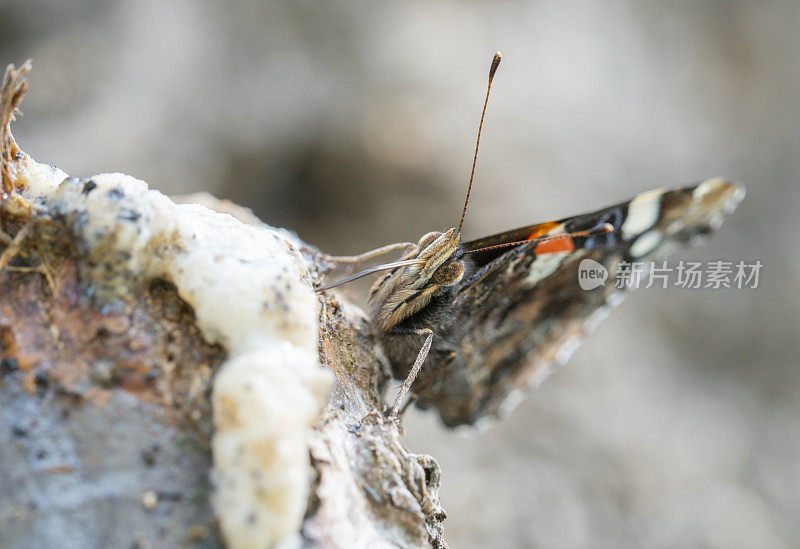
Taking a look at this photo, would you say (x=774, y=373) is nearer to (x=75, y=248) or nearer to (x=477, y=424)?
(x=477, y=424)

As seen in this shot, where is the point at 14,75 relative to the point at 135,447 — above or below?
above

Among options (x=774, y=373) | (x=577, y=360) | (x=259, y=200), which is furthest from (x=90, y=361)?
(x=774, y=373)

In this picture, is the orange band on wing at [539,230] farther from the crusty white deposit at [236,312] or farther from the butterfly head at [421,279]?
the crusty white deposit at [236,312]

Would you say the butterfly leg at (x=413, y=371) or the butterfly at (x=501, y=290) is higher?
the butterfly at (x=501, y=290)

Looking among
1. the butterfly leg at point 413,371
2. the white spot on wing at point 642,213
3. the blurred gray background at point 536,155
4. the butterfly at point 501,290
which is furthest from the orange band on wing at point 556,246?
the blurred gray background at point 536,155

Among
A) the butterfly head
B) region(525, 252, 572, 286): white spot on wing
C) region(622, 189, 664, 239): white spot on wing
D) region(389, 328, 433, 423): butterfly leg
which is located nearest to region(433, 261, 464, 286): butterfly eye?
the butterfly head

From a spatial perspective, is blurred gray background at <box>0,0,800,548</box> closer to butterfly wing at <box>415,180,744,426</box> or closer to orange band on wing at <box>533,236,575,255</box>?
butterfly wing at <box>415,180,744,426</box>
